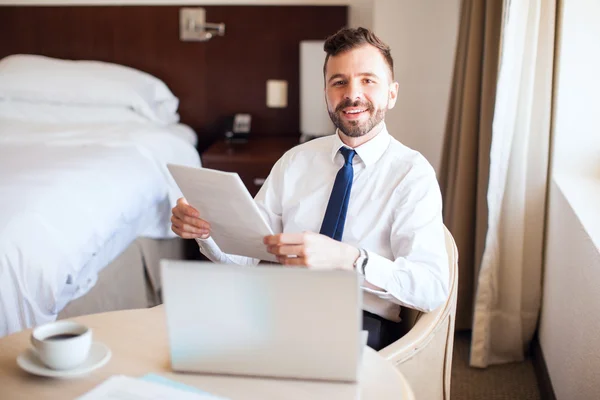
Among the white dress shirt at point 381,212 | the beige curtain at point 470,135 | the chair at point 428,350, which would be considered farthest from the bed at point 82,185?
the beige curtain at point 470,135

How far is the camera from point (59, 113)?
3.30 meters

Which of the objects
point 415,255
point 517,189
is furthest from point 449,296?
point 517,189

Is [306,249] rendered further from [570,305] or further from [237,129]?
[237,129]

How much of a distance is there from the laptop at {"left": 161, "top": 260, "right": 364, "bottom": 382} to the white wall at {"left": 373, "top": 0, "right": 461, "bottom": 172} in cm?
213

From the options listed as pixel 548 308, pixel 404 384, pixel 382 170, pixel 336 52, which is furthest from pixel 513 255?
pixel 404 384

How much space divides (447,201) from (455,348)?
1.75 feet

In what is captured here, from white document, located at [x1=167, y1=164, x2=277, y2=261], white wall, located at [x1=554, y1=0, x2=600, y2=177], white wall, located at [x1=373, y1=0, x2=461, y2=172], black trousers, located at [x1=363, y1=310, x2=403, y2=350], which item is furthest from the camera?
white wall, located at [x1=373, y1=0, x2=461, y2=172]

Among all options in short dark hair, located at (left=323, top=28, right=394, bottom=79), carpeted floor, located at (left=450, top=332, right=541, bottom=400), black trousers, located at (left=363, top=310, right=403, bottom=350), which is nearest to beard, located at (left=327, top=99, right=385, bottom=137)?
short dark hair, located at (left=323, top=28, right=394, bottom=79)

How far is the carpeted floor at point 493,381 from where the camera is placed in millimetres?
2338

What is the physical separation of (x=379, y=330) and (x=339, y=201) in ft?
0.98

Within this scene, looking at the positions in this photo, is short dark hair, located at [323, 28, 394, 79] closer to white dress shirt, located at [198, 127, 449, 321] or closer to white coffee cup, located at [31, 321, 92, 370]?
white dress shirt, located at [198, 127, 449, 321]

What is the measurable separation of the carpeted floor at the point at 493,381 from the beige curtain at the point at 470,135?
25 centimetres

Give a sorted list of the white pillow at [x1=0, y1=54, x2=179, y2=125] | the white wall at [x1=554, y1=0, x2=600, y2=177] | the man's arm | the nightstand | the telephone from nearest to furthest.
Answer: the man's arm, the white wall at [x1=554, y1=0, x2=600, y2=177], the nightstand, the white pillow at [x1=0, y1=54, x2=179, y2=125], the telephone

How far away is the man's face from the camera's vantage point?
1675 millimetres
